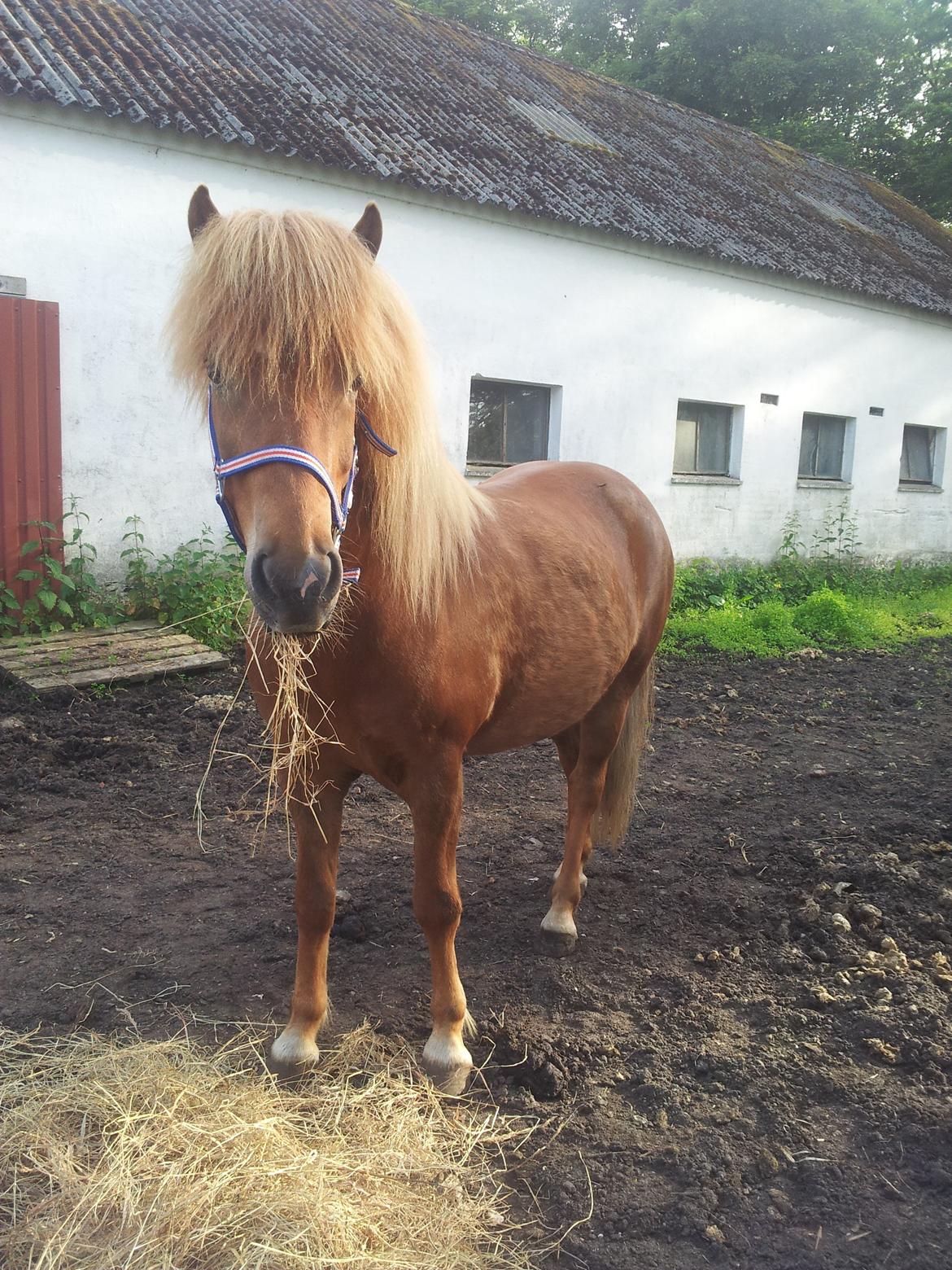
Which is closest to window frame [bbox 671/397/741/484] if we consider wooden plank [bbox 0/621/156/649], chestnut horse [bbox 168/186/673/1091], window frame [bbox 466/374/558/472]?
window frame [bbox 466/374/558/472]

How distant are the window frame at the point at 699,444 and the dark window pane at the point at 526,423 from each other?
2.03m

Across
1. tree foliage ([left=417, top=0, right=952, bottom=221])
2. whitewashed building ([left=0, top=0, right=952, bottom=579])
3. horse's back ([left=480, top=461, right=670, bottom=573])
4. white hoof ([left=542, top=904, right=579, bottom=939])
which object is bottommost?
white hoof ([left=542, top=904, right=579, bottom=939])

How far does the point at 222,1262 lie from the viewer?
5.69ft

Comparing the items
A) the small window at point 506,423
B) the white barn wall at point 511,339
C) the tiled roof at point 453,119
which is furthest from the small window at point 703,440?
the small window at point 506,423

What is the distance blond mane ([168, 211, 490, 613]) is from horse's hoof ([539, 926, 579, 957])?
1.55 m

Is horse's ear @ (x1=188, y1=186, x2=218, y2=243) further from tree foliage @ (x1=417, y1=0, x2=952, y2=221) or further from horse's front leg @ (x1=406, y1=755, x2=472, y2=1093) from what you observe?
tree foliage @ (x1=417, y1=0, x2=952, y2=221)

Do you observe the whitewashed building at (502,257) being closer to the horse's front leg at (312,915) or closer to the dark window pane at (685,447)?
the dark window pane at (685,447)

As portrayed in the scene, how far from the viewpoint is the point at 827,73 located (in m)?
23.4

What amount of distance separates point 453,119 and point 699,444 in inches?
200

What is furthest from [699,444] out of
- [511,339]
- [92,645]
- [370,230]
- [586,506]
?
[370,230]

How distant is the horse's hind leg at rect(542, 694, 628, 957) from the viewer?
3184 mm

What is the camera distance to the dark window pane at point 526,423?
10.2 metres

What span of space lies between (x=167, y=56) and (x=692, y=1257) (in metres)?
10.1

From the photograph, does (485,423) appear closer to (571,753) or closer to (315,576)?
(571,753)
